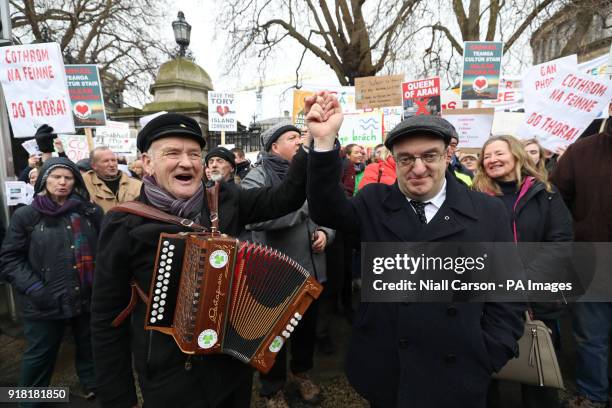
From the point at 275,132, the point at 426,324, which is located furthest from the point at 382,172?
the point at 426,324

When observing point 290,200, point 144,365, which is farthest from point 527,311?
point 144,365

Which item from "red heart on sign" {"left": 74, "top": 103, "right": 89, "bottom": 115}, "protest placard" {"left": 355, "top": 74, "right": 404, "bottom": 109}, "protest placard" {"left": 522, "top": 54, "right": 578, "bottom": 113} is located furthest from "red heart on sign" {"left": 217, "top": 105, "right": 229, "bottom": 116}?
"protest placard" {"left": 522, "top": 54, "right": 578, "bottom": 113}

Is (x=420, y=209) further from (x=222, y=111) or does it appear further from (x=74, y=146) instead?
(x=74, y=146)

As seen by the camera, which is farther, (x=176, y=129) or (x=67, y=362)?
(x=67, y=362)

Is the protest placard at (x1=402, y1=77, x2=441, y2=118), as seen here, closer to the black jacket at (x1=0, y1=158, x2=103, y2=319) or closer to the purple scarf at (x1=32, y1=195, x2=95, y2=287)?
the purple scarf at (x1=32, y1=195, x2=95, y2=287)

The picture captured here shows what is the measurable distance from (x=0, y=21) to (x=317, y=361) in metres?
5.14

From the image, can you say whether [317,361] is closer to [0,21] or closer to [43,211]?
[43,211]

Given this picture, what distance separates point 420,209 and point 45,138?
408 cm

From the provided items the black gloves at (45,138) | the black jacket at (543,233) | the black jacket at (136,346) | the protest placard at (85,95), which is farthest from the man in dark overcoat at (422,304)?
the protest placard at (85,95)

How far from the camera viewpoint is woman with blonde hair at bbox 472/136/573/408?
229cm

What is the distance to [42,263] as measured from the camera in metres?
2.55

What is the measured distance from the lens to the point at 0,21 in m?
3.77

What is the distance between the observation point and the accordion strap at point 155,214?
1.53 meters

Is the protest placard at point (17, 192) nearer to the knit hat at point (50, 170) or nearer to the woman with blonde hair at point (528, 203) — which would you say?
the knit hat at point (50, 170)
